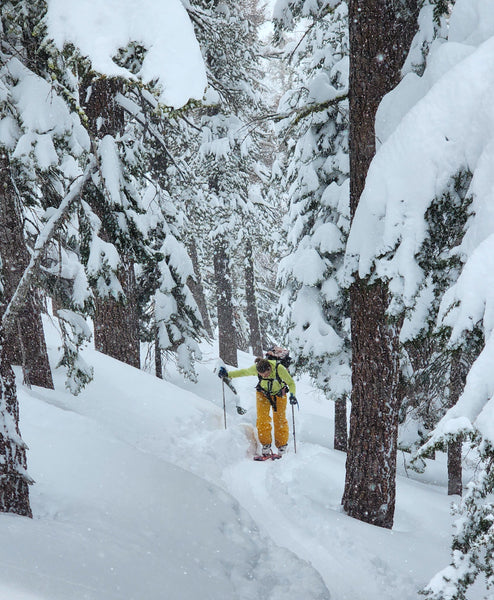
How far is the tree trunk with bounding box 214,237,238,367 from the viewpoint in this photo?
18.0 metres

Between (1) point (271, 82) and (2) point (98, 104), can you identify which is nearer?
(2) point (98, 104)

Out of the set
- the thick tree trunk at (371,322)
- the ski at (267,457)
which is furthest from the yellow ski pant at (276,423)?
the thick tree trunk at (371,322)

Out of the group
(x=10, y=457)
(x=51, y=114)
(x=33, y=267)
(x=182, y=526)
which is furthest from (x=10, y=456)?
(x=51, y=114)

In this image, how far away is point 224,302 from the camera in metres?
18.0

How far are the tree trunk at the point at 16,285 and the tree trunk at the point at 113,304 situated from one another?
127 centimetres

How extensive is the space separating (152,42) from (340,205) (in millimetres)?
Answer: 7244

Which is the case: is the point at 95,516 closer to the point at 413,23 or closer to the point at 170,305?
the point at 413,23

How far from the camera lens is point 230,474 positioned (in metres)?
8.11

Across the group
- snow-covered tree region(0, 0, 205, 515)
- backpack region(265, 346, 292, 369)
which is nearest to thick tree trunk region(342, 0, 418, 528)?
snow-covered tree region(0, 0, 205, 515)

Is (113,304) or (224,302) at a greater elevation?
(224,302)

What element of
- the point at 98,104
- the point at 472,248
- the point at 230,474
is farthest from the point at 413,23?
the point at 230,474

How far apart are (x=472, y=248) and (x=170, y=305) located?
1055 centimetres

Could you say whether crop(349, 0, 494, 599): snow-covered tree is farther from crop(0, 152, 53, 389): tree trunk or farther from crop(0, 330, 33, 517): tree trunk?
crop(0, 152, 53, 389): tree trunk

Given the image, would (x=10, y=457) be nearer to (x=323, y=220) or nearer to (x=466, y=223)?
(x=466, y=223)
